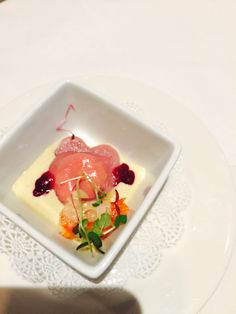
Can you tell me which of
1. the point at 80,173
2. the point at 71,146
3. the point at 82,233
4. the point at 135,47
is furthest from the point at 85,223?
the point at 135,47

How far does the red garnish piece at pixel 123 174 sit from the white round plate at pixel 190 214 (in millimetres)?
154

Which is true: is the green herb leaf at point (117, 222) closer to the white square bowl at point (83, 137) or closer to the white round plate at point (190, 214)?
the white square bowl at point (83, 137)

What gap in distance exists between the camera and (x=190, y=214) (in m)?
0.99

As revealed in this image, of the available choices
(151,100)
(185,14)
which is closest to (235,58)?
(185,14)

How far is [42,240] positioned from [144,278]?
0.85ft

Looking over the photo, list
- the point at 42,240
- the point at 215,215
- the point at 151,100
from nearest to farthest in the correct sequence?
the point at 42,240
the point at 215,215
the point at 151,100

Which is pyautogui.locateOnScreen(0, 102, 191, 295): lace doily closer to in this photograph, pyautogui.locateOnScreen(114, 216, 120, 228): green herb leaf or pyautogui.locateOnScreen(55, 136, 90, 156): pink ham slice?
pyautogui.locateOnScreen(114, 216, 120, 228): green herb leaf

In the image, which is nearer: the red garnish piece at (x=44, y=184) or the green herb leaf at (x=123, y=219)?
the green herb leaf at (x=123, y=219)

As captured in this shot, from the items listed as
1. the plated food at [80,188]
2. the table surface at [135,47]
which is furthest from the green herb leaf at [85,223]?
the table surface at [135,47]

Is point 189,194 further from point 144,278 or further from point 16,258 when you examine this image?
point 16,258

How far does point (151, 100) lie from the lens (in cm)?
116

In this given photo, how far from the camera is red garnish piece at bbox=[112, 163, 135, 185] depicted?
3.54 ft

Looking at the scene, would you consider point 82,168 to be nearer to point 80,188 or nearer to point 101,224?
point 80,188

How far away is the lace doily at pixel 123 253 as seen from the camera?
3.01ft
